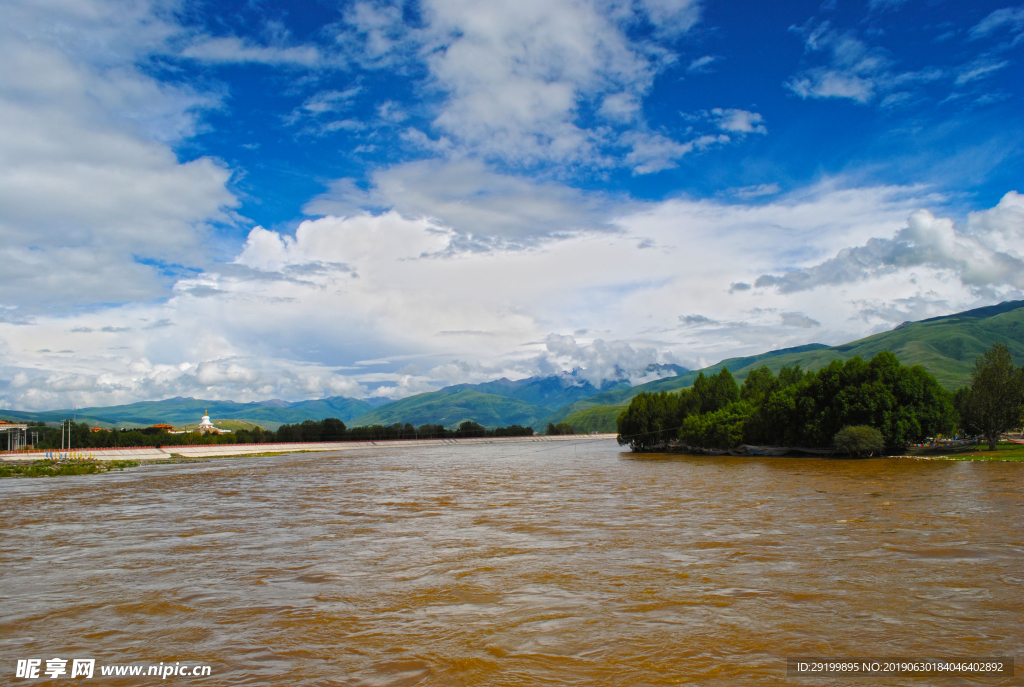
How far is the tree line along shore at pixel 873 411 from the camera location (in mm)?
86750

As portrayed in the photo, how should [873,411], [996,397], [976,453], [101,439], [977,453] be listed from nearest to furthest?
[977,453], [976,453], [996,397], [873,411], [101,439]

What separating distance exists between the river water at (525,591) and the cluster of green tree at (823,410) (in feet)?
189

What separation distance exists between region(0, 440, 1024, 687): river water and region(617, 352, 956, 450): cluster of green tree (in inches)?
2266

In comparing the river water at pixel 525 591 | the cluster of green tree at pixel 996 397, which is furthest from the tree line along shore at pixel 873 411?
the river water at pixel 525 591

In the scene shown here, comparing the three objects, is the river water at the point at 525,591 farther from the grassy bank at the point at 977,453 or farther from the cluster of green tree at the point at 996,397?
the cluster of green tree at the point at 996,397

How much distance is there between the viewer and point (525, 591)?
18.0 metres

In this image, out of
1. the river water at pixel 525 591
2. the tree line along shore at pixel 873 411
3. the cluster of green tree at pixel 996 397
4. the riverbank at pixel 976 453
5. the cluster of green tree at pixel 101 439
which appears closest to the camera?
the river water at pixel 525 591

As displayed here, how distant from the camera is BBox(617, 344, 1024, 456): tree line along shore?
86750 mm

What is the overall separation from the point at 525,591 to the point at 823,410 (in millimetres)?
96427

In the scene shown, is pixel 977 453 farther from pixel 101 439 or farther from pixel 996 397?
pixel 101 439

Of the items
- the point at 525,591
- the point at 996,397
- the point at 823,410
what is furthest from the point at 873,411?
the point at 525,591

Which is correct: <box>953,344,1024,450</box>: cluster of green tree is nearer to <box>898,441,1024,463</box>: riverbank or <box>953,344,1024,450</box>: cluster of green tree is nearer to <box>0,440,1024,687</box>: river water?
<box>898,441,1024,463</box>: riverbank

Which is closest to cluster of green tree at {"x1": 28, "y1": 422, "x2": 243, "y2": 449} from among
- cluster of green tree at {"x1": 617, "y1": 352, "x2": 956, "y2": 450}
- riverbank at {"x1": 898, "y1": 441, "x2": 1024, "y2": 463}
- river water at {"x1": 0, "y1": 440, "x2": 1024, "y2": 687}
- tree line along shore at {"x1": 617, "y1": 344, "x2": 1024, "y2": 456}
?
cluster of green tree at {"x1": 617, "y1": 352, "x2": 956, "y2": 450}

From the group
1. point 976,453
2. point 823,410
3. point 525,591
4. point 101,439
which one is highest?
point 823,410
